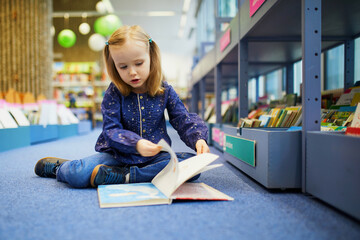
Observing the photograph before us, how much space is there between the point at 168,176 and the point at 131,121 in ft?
1.18

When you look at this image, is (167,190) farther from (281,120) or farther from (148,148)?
(281,120)

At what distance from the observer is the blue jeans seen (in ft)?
3.72

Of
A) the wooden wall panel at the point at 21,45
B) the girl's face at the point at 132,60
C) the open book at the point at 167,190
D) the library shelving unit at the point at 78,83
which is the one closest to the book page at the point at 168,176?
the open book at the point at 167,190

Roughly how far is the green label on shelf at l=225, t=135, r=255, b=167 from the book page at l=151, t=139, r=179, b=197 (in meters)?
0.42

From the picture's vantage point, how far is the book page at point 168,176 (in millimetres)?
916

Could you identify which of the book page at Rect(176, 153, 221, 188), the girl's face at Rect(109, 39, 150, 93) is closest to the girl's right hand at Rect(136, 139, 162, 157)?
the book page at Rect(176, 153, 221, 188)

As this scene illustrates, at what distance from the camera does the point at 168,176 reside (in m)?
1.03

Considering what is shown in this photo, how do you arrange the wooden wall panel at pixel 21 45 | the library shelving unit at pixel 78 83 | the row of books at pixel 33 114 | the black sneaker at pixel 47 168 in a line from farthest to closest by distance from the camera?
the library shelving unit at pixel 78 83, the wooden wall panel at pixel 21 45, the row of books at pixel 33 114, the black sneaker at pixel 47 168

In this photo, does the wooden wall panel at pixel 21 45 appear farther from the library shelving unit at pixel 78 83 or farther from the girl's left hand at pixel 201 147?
the girl's left hand at pixel 201 147

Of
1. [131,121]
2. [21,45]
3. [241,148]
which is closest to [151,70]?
[131,121]

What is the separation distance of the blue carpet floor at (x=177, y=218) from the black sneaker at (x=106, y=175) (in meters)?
0.07

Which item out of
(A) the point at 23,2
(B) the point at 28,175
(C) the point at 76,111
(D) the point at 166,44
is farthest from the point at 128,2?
A: (B) the point at 28,175

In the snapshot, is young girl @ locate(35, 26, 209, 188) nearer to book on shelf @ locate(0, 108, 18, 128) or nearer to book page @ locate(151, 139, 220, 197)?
book page @ locate(151, 139, 220, 197)

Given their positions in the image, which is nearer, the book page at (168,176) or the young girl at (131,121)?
the book page at (168,176)
